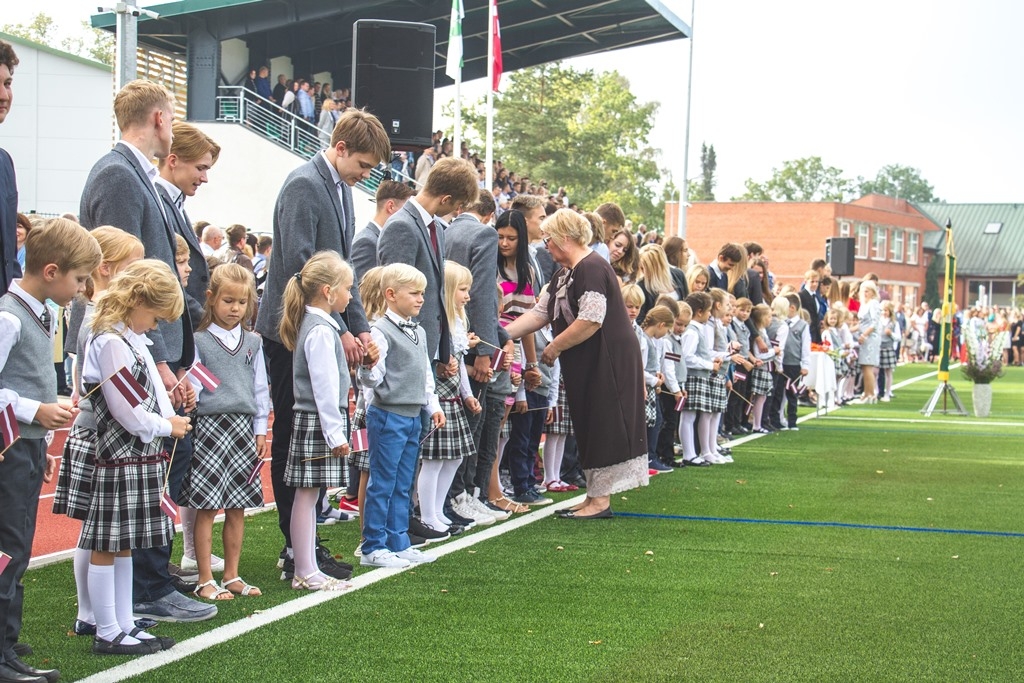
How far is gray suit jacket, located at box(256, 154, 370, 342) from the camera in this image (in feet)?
20.7

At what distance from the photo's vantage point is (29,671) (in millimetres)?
4434

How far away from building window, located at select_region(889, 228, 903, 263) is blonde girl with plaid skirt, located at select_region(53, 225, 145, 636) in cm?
8211

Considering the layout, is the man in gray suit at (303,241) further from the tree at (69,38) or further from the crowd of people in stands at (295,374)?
the tree at (69,38)

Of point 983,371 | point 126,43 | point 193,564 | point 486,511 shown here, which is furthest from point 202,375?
point 983,371

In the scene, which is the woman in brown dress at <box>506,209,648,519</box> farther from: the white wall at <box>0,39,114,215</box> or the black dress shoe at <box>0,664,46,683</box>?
the white wall at <box>0,39,114,215</box>

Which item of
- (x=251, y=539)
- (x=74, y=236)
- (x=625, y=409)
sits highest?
(x=74, y=236)

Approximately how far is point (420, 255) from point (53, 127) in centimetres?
2019

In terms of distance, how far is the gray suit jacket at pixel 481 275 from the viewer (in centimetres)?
811

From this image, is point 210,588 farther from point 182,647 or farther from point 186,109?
point 186,109

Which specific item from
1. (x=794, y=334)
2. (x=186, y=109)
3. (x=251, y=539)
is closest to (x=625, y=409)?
(x=251, y=539)

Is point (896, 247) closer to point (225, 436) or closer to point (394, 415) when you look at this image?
point (394, 415)

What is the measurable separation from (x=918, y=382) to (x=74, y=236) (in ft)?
93.1

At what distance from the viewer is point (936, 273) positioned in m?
89.2

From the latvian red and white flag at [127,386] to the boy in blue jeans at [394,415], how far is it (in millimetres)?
1940
